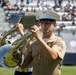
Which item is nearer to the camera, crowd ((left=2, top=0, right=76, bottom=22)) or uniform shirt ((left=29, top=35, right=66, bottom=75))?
uniform shirt ((left=29, top=35, right=66, bottom=75))

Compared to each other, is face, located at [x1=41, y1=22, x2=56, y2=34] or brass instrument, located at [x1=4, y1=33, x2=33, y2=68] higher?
face, located at [x1=41, y1=22, x2=56, y2=34]

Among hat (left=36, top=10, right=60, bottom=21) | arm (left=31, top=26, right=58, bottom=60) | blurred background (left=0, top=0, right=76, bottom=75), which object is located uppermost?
hat (left=36, top=10, right=60, bottom=21)

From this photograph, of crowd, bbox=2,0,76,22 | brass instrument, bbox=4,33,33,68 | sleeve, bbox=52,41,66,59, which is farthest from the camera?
crowd, bbox=2,0,76,22

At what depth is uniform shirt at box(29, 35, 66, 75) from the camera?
4191 millimetres

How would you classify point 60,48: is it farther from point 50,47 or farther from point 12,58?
point 12,58

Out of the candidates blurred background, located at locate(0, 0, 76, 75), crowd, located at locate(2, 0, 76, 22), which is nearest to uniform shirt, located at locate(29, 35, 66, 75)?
blurred background, located at locate(0, 0, 76, 75)

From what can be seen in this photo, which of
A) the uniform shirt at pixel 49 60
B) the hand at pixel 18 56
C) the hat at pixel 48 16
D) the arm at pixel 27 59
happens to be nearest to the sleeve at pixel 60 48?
the uniform shirt at pixel 49 60

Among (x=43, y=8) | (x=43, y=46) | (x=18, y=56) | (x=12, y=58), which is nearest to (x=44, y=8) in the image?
(x=43, y=8)

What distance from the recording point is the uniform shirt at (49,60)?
4.19 metres

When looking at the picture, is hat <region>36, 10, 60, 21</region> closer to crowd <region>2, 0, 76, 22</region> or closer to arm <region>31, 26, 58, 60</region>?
arm <region>31, 26, 58, 60</region>

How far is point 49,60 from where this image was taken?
13.7 ft

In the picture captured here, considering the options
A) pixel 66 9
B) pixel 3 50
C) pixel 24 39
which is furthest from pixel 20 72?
pixel 66 9

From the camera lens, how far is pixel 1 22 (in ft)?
84.8

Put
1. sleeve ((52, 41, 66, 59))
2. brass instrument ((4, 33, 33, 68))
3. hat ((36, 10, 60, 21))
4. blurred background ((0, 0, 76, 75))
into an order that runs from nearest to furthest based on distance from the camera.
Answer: sleeve ((52, 41, 66, 59)) → hat ((36, 10, 60, 21)) → brass instrument ((4, 33, 33, 68)) → blurred background ((0, 0, 76, 75))
